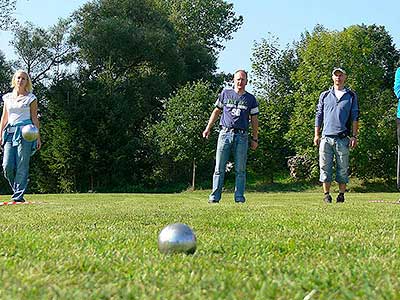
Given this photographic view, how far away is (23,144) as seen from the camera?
8.55 meters

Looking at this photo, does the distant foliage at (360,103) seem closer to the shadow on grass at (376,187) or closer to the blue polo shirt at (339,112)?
the shadow on grass at (376,187)

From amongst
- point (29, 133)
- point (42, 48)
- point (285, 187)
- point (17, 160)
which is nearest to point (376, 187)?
point (285, 187)

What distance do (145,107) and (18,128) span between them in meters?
25.5

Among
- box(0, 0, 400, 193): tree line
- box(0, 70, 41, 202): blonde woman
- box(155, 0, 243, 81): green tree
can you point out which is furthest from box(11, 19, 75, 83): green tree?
box(0, 70, 41, 202): blonde woman

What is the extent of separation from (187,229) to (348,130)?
6260mm

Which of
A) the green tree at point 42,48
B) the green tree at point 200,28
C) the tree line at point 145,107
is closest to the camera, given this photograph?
the tree line at point 145,107

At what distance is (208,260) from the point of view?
304 centimetres

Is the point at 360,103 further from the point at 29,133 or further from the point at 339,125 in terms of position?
the point at 29,133

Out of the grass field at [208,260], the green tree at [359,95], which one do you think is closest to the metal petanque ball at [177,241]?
the grass field at [208,260]

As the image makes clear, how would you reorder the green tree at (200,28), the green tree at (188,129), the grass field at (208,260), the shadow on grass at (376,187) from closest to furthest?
the grass field at (208,260)
the green tree at (188,129)
the shadow on grass at (376,187)
the green tree at (200,28)

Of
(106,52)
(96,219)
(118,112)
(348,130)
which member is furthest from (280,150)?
(96,219)

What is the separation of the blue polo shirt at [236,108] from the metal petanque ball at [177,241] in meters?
5.75

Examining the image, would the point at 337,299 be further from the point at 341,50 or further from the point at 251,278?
the point at 341,50

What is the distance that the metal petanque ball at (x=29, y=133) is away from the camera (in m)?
8.37
